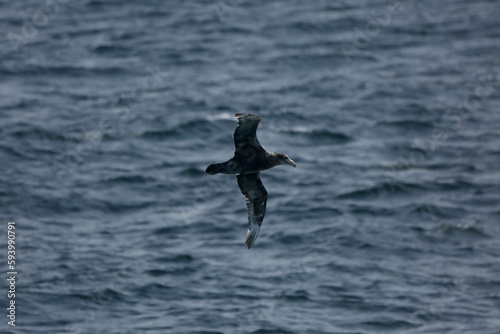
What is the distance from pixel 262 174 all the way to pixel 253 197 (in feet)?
50.2

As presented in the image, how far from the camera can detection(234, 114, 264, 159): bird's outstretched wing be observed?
17938mm

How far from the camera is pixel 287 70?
4556 cm

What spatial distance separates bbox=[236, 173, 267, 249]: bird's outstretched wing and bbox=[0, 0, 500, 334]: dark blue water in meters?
8.08

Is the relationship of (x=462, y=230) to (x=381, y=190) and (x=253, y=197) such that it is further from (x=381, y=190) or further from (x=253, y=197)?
(x=253, y=197)

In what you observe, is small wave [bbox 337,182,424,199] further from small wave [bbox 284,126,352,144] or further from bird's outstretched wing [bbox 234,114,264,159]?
bird's outstretched wing [bbox 234,114,264,159]

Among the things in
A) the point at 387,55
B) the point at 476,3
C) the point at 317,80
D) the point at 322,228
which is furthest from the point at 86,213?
the point at 476,3

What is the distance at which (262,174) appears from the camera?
1383 inches

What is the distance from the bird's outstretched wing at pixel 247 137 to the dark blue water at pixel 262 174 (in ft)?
33.2

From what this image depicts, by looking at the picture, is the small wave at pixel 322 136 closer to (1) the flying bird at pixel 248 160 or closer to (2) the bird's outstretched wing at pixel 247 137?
(1) the flying bird at pixel 248 160

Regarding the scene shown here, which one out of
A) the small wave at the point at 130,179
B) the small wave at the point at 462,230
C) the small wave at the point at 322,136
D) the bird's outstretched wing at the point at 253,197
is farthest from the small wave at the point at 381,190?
the bird's outstretched wing at the point at 253,197

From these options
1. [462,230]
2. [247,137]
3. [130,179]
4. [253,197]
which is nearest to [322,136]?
[462,230]

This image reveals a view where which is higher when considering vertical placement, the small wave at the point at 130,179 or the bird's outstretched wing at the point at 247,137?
the bird's outstretched wing at the point at 247,137

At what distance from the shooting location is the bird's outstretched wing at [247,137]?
1794cm

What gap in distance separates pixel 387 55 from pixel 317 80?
4.94 metres
